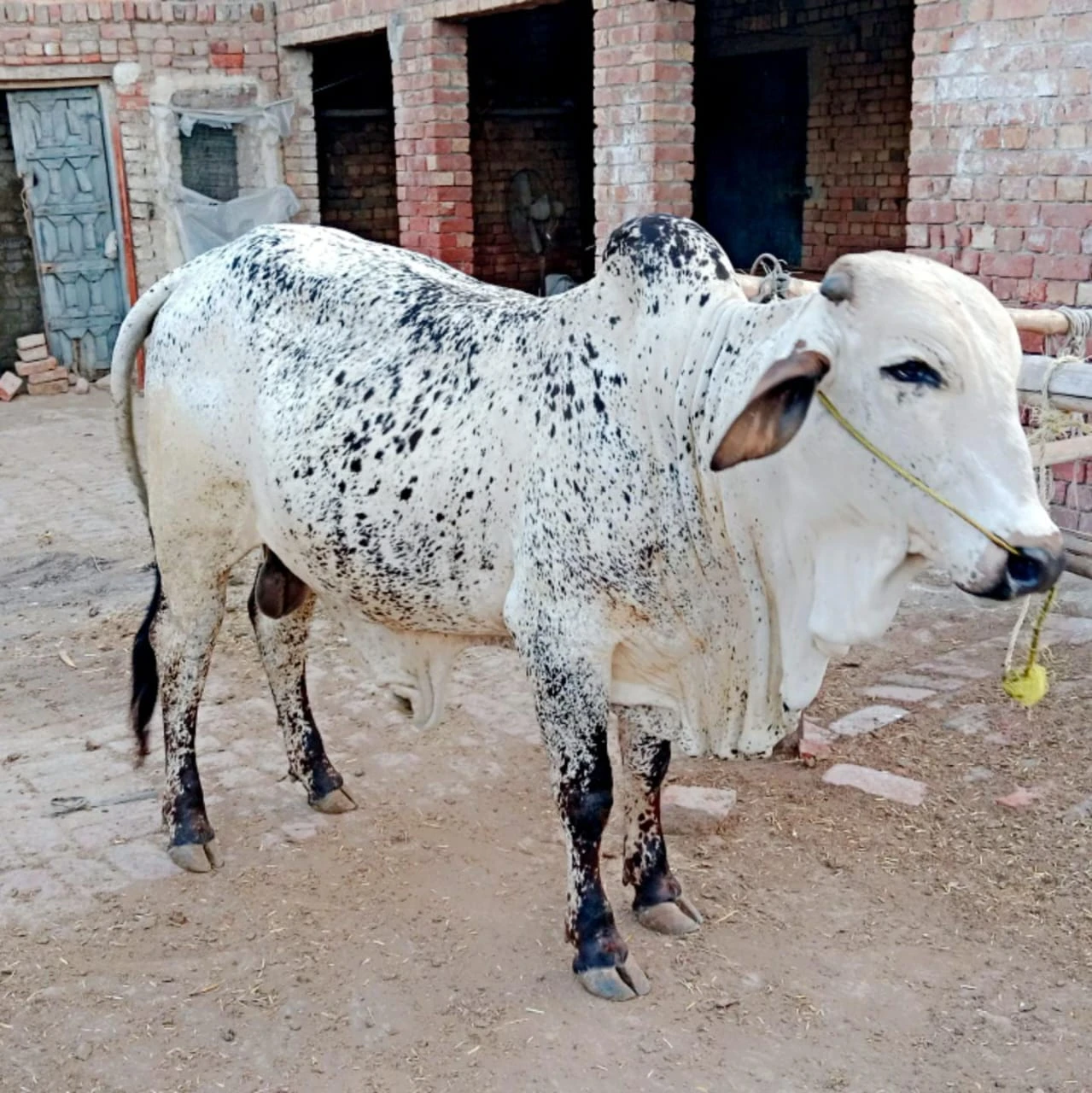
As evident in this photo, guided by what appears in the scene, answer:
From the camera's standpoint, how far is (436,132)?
884cm

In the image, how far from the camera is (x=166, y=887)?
12.1 ft

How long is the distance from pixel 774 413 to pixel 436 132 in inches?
276

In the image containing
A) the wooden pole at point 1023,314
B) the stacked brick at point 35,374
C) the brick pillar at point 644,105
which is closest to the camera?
the wooden pole at point 1023,314

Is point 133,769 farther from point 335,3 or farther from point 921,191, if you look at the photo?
point 335,3

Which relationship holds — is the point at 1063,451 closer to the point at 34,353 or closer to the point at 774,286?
the point at 774,286

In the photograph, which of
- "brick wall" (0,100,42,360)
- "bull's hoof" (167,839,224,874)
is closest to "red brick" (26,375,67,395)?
"brick wall" (0,100,42,360)

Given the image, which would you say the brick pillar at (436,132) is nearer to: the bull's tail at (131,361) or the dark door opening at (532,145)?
the dark door opening at (532,145)

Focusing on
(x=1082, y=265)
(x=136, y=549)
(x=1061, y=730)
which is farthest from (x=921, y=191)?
(x=136, y=549)

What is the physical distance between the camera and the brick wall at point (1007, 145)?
5.29m

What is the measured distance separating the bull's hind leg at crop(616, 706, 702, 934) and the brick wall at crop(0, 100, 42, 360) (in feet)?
36.9

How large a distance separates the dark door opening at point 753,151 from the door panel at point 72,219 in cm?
520

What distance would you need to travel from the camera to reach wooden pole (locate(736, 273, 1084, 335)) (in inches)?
114

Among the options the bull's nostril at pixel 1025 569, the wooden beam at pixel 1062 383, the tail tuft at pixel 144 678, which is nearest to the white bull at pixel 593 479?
the bull's nostril at pixel 1025 569

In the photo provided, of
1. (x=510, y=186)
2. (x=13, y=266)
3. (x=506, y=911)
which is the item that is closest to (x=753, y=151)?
(x=510, y=186)
